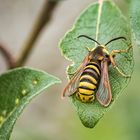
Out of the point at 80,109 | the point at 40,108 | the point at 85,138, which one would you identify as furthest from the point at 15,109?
the point at 40,108

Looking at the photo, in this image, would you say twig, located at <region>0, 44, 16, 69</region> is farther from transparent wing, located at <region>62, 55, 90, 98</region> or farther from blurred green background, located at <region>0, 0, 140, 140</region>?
blurred green background, located at <region>0, 0, 140, 140</region>

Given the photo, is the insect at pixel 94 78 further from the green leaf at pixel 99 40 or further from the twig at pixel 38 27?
the twig at pixel 38 27

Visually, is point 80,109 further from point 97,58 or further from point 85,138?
point 85,138

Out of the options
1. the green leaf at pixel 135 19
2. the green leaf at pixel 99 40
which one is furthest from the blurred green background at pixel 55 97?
the green leaf at pixel 135 19

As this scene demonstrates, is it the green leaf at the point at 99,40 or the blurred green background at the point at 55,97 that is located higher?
the green leaf at the point at 99,40

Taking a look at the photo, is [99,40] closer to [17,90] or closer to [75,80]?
[75,80]

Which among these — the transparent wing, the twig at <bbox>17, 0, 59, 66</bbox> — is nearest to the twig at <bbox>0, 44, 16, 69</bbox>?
the twig at <bbox>17, 0, 59, 66</bbox>

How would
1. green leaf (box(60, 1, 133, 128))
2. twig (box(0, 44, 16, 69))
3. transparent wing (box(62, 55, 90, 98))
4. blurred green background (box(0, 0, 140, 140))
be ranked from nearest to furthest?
green leaf (box(60, 1, 133, 128)) → transparent wing (box(62, 55, 90, 98)) → twig (box(0, 44, 16, 69)) → blurred green background (box(0, 0, 140, 140))
